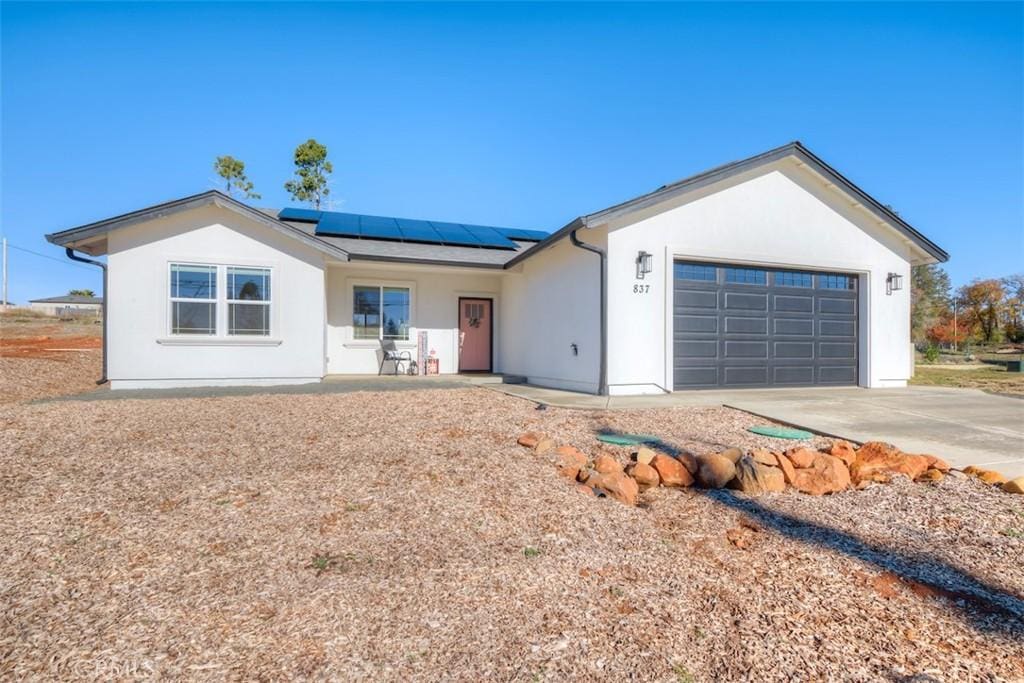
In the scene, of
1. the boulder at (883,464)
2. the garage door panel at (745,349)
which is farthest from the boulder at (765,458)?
the garage door panel at (745,349)

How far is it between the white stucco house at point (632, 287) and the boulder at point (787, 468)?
14.3ft

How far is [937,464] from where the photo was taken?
15.5 feet

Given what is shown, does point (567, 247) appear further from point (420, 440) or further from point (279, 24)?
point (279, 24)

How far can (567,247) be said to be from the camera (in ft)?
33.4

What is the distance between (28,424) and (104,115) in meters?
13.7

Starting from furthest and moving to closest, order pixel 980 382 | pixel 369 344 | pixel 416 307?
1. pixel 980 382
2. pixel 416 307
3. pixel 369 344

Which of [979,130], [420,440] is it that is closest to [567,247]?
[420,440]

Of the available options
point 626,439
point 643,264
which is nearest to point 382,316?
point 643,264

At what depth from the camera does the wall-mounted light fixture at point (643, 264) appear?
902 cm

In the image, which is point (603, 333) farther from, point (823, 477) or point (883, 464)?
point (823, 477)

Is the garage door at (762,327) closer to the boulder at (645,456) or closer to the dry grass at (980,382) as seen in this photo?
the dry grass at (980,382)

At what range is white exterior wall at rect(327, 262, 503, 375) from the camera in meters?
12.2

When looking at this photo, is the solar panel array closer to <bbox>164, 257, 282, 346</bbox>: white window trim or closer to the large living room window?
the large living room window

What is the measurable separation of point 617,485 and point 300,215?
13345mm
